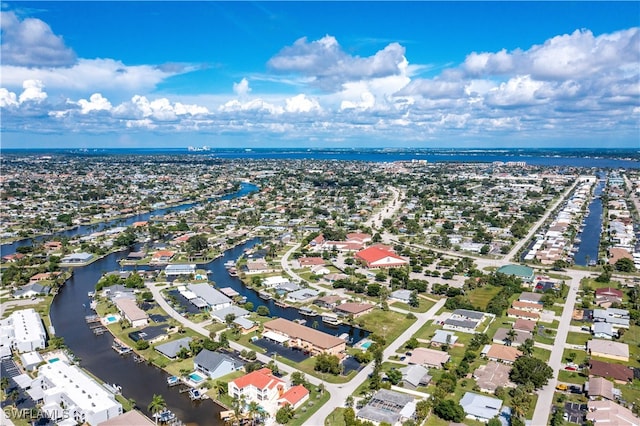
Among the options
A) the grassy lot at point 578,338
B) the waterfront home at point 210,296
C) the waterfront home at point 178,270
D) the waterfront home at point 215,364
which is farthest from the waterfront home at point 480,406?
the waterfront home at point 178,270

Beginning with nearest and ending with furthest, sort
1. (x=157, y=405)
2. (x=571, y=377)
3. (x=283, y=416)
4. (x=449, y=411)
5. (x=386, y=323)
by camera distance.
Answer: (x=283, y=416) → (x=449, y=411) → (x=157, y=405) → (x=571, y=377) → (x=386, y=323)

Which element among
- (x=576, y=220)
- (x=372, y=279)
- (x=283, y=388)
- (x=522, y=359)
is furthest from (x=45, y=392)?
(x=576, y=220)

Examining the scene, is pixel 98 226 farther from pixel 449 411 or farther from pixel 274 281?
pixel 449 411

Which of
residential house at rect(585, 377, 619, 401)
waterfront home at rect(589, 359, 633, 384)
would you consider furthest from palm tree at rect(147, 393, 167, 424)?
waterfront home at rect(589, 359, 633, 384)

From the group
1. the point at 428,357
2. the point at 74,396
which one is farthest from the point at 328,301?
the point at 74,396

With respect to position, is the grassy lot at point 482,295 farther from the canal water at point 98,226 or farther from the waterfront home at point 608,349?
the canal water at point 98,226

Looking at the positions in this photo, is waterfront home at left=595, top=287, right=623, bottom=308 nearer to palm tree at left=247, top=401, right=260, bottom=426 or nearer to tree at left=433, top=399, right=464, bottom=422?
tree at left=433, top=399, right=464, bottom=422
